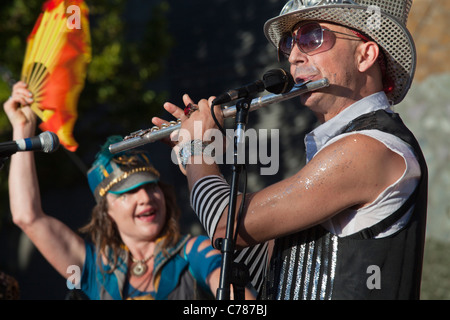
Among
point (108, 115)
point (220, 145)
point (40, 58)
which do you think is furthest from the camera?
point (108, 115)

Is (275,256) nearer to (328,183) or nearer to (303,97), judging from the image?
(328,183)

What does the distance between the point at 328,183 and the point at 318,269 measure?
0.33 metres

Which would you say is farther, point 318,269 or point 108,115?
point 108,115

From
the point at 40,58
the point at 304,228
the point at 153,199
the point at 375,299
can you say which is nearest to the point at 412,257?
the point at 375,299

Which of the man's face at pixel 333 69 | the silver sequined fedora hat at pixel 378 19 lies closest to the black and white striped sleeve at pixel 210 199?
the man's face at pixel 333 69

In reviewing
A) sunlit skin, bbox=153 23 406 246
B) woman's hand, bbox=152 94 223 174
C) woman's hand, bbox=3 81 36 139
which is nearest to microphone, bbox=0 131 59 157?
woman's hand, bbox=152 94 223 174

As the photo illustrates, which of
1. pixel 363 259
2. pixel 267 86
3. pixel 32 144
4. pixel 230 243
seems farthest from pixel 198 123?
pixel 363 259

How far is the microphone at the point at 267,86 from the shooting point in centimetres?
212

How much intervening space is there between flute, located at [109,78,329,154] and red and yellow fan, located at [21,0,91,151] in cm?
103

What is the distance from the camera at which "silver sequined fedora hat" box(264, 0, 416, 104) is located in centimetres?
226

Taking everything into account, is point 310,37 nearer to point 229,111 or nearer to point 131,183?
point 229,111

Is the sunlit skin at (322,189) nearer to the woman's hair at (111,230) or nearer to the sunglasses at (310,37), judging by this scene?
the sunglasses at (310,37)

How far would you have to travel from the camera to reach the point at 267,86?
2186 millimetres
